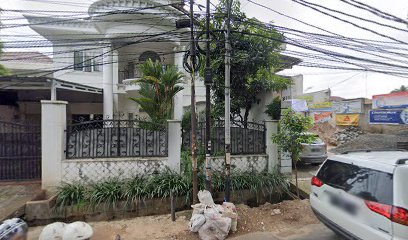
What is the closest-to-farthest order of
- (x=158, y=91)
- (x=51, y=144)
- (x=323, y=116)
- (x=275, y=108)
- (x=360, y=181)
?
(x=360, y=181) < (x=51, y=144) < (x=158, y=91) < (x=275, y=108) < (x=323, y=116)

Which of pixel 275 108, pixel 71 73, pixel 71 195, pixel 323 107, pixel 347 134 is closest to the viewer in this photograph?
pixel 71 195

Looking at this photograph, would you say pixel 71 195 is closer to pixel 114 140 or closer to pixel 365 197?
pixel 114 140

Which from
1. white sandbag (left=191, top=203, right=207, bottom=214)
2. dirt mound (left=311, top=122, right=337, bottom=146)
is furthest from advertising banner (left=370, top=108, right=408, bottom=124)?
white sandbag (left=191, top=203, right=207, bottom=214)

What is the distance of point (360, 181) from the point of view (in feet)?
9.61

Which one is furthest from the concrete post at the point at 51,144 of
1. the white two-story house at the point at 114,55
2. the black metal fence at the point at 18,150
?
the white two-story house at the point at 114,55

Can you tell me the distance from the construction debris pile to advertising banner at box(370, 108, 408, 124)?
1.08m

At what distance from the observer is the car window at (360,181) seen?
103 inches

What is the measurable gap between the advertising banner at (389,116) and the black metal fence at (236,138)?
36.7ft

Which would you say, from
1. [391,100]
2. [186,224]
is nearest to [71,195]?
[186,224]

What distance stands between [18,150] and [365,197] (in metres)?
6.97

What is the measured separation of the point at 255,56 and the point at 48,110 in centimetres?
525

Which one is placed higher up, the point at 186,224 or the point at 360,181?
the point at 360,181

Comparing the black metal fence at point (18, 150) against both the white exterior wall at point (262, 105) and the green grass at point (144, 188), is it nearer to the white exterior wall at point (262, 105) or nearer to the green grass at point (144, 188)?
the green grass at point (144, 188)

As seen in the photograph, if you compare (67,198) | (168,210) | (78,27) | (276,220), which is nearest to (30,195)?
(67,198)
